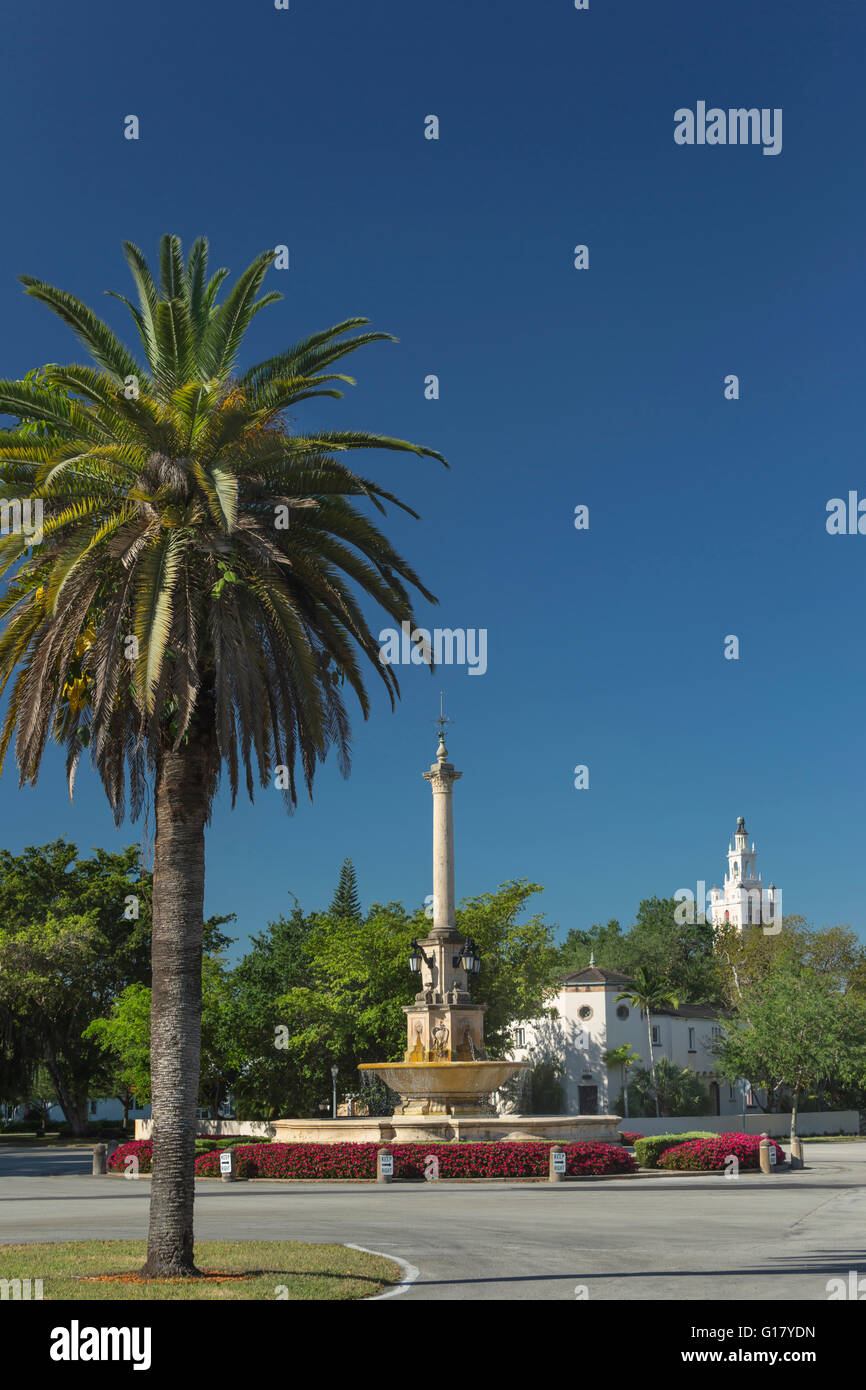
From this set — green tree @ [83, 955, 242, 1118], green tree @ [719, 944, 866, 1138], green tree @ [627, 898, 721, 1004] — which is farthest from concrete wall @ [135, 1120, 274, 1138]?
green tree @ [627, 898, 721, 1004]

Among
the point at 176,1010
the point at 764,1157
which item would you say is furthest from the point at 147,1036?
the point at 176,1010

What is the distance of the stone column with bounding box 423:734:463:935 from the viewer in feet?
151

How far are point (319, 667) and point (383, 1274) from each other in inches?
295

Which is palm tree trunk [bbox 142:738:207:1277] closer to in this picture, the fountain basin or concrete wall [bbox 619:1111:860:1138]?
the fountain basin

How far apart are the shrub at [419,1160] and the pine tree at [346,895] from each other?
93.9 m

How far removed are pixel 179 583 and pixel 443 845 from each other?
32702 mm

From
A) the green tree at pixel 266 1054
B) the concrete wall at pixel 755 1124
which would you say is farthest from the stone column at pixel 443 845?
the concrete wall at pixel 755 1124

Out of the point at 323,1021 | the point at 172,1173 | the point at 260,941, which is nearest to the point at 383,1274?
the point at 172,1173

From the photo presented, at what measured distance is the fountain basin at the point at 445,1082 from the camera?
134ft

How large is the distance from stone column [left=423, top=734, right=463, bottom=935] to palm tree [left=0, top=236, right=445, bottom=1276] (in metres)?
29.9

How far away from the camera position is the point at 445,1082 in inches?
1618

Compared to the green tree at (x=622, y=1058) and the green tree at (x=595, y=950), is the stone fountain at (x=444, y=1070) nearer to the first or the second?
the green tree at (x=622, y=1058)
